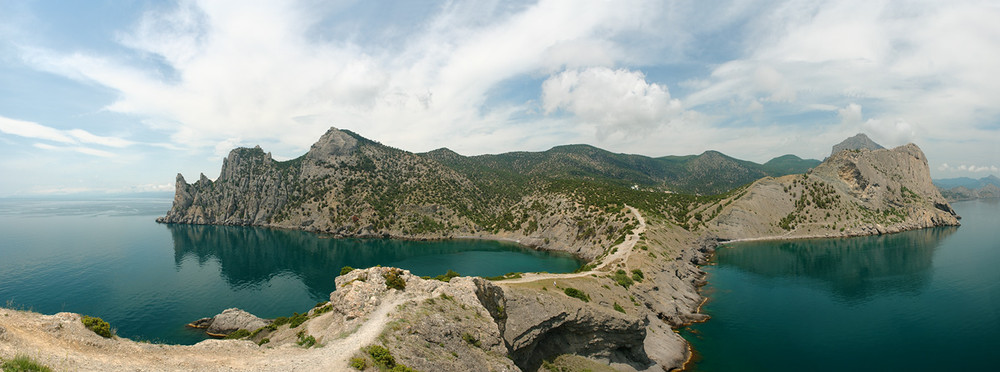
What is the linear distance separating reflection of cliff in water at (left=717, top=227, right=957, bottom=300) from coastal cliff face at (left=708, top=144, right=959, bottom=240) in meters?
9.12

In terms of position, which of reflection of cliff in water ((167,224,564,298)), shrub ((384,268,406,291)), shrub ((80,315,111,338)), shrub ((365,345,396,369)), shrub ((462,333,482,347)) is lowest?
reflection of cliff in water ((167,224,564,298))

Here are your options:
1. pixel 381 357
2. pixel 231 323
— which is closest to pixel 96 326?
pixel 381 357

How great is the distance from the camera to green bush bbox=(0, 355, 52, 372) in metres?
13.1

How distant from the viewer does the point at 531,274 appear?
2398 inches

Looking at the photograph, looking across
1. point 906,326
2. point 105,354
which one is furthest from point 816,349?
point 105,354

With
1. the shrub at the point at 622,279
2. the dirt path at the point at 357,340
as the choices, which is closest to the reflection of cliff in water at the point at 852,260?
the shrub at the point at 622,279

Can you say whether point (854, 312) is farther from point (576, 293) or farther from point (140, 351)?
point (140, 351)

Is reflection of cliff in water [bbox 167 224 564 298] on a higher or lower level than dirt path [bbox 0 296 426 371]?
lower

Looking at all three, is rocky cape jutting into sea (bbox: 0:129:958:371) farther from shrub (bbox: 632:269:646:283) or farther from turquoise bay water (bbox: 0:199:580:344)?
turquoise bay water (bbox: 0:199:580:344)

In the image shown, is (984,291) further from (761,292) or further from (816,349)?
(816,349)

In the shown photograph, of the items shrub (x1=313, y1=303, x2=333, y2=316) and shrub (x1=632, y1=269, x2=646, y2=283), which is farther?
shrub (x1=632, y1=269, x2=646, y2=283)

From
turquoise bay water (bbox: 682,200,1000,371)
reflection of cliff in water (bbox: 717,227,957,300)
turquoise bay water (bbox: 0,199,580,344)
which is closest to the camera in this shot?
turquoise bay water (bbox: 682,200,1000,371)

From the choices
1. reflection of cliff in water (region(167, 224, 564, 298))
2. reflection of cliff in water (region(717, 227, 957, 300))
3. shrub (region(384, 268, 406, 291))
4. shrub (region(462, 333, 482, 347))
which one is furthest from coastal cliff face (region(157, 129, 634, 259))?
shrub (region(462, 333, 482, 347))

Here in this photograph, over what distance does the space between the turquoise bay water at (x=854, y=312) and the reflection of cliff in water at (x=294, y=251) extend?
206 feet
